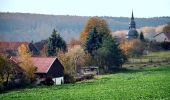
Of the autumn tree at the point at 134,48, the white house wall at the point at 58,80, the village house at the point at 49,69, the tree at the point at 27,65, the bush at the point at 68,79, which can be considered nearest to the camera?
the tree at the point at 27,65

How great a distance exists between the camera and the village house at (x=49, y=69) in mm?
59188

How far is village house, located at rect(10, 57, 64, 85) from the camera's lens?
59188 millimetres

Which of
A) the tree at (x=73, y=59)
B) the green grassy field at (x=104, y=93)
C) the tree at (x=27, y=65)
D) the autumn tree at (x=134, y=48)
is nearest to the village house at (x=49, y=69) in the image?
the tree at (x=27, y=65)

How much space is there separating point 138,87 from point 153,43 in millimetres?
69236

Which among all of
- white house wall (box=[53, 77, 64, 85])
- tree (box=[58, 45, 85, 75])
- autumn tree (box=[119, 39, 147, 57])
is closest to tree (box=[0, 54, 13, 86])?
white house wall (box=[53, 77, 64, 85])

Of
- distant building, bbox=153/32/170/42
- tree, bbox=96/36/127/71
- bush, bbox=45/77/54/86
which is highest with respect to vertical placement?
distant building, bbox=153/32/170/42

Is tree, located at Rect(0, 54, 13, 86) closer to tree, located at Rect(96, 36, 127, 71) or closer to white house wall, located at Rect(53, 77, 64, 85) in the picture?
white house wall, located at Rect(53, 77, 64, 85)

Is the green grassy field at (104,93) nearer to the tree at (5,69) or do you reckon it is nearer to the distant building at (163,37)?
the tree at (5,69)

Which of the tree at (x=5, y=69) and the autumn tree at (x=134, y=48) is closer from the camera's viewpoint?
the tree at (x=5, y=69)

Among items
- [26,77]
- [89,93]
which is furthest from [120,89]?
[26,77]

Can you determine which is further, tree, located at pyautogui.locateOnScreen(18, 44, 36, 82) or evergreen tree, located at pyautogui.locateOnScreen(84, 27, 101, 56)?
evergreen tree, located at pyautogui.locateOnScreen(84, 27, 101, 56)

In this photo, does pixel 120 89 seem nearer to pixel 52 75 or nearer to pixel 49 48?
pixel 52 75

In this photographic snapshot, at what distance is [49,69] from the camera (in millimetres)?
59625

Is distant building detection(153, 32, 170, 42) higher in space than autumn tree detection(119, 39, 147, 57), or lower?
higher
